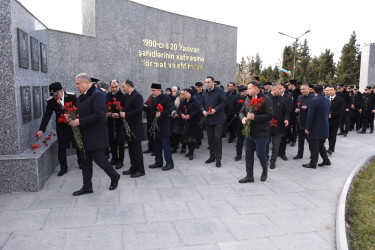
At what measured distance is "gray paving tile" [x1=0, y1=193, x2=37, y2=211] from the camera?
452 cm

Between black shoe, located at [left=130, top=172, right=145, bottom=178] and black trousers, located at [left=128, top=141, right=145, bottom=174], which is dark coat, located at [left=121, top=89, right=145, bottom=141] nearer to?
black trousers, located at [left=128, top=141, right=145, bottom=174]

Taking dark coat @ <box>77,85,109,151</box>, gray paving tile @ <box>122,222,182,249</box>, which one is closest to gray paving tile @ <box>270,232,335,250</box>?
gray paving tile @ <box>122,222,182,249</box>

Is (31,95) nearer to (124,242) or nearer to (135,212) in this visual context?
(135,212)

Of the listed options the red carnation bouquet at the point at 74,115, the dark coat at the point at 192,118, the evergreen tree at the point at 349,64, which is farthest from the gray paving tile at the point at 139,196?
the evergreen tree at the point at 349,64

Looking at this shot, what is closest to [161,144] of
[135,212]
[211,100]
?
[211,100]

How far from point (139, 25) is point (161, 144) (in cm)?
539

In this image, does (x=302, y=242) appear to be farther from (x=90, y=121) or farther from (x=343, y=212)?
(x=90, y=121)

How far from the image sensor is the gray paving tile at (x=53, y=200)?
460cm

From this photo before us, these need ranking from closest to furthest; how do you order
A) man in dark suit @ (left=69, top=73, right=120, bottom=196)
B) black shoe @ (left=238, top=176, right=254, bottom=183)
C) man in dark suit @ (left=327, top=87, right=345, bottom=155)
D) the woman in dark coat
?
1. man in dark suit @ (left=69, top=73, right=120, bottom=196)
2. black shoe @ (left=238, top=176, right=254, bottom=183)
3. the woman in dark coat
4. man in dark suit @ (left=327, top=87, right=345, bottom=155)

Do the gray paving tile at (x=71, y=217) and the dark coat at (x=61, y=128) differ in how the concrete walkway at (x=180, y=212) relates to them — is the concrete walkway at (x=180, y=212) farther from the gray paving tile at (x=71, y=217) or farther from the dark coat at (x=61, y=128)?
the dark coat at (x=61, y=128)

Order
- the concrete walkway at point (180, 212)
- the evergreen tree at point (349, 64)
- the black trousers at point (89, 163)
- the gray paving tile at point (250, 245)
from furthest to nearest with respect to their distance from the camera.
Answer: the evergreen tree at point (349, 64) → the black trousers at point (89, 163) → the concrete walkway at point (180, 212) → the gray paving tile at point (250, 245)

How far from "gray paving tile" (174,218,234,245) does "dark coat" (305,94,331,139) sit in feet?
12.5

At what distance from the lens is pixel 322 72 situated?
50.2 meters

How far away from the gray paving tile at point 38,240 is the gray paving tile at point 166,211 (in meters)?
1.14
